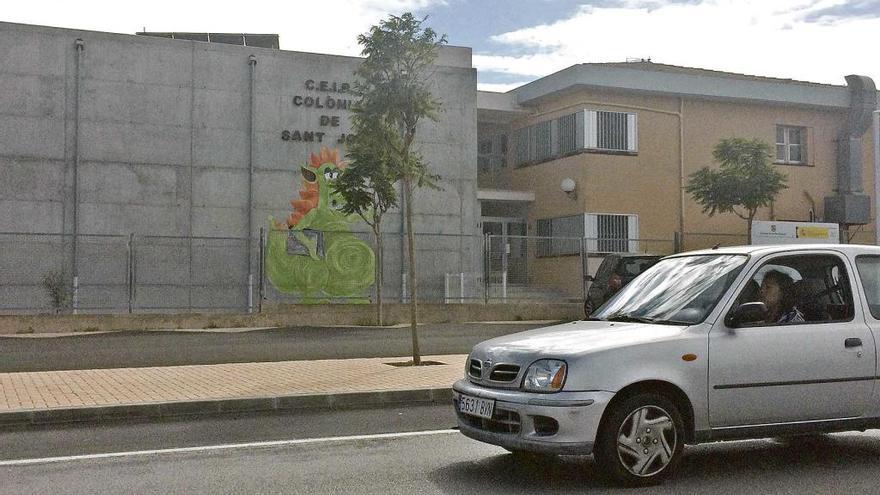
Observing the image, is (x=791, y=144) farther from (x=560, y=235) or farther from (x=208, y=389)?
(x=208, y=389)

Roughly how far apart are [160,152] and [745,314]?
21215 mm

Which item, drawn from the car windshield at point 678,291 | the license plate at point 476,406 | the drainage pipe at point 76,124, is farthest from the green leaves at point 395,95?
the drainage pipe at point 76,124

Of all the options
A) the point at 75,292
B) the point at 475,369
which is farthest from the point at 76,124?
the point at 475,369

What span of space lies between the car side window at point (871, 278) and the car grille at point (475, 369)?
2808 mm

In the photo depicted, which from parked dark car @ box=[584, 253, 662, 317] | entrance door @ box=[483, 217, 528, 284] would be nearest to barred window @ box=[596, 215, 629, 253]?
entrance door @ box=[483, 217, 528, 284]

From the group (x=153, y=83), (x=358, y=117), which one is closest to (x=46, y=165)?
(x=153, y=83)

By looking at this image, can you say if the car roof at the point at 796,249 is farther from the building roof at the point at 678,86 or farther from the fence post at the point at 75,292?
the building roof at the point at 678,86

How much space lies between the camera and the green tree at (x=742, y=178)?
95.0ft

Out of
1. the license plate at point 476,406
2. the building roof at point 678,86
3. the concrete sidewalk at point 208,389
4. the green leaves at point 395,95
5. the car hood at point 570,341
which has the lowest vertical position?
the concrete sidewalk at point 208,389

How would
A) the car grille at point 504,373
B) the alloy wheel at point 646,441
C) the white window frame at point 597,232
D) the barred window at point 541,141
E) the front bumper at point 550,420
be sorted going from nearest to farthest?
the front bumper at point 550,420 < the alloy wheel at point 646,441 < the car grille at point 504,373 < the white window frame at point 597,232 < the barred window at point 541,141

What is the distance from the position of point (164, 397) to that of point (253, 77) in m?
17.2

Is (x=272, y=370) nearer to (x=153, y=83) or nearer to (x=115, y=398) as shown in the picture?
A: (x=115, y=398)

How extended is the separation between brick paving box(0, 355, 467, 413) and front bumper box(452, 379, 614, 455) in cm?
461

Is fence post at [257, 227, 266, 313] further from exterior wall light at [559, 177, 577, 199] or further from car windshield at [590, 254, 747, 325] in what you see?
car windshield at [590, 254, 747, 325]
